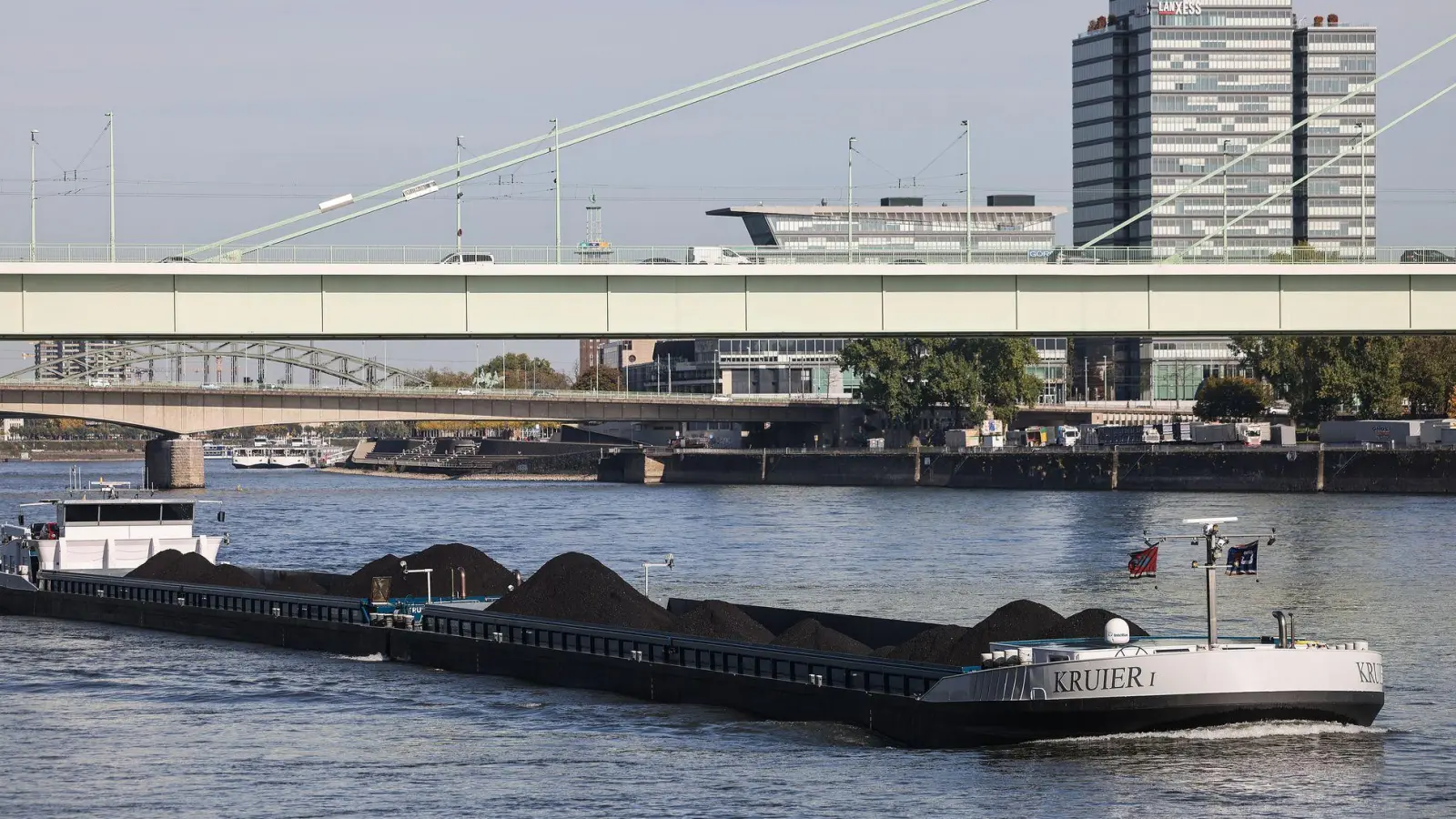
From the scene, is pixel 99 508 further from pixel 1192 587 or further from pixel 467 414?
pixel 467 414

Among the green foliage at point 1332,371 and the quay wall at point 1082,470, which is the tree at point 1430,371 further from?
the quay wall at point 1082,470

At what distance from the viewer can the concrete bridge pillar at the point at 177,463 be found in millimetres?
130000

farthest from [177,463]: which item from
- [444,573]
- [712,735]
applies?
[712,735]

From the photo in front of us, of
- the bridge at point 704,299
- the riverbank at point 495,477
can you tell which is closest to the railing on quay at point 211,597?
the bridge at point 704,299

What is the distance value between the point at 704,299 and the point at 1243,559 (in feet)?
86.2

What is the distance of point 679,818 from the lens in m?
22.3

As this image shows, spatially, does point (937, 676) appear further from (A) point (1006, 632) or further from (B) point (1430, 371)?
(B) point (1430, 371)

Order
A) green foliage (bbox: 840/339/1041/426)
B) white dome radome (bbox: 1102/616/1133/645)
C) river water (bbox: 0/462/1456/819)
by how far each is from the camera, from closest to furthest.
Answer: river water (bbox: 0/462/1456/819) < white dome radome (bbox: 1102/616/1133/645) < green foliage (bbox: 840/339/1041/426)

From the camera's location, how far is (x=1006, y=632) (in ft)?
88.0

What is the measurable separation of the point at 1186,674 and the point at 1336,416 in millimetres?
113555

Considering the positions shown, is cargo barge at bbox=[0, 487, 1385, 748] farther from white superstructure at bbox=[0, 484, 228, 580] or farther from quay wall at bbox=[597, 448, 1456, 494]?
quay wall at bbox=[597, 448, 1456, 494]

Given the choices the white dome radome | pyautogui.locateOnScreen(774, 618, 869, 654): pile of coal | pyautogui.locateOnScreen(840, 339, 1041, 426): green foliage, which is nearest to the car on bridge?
pyautogui.locateOnScreen(774, 618, 869, 654): pile of coal

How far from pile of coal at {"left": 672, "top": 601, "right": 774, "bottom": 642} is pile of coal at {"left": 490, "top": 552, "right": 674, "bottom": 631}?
1.25m

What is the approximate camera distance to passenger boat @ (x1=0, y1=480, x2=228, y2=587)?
4950 cm
